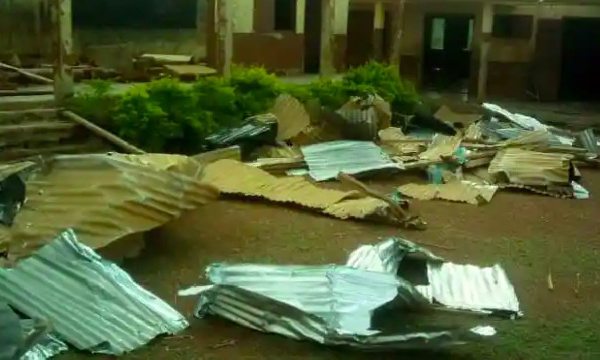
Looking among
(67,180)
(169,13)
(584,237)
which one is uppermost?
(169,13)

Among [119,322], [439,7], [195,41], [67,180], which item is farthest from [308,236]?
[439,7]

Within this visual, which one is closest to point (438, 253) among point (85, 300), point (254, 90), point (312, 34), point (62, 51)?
point (85, 300)

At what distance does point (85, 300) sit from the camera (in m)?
5.64

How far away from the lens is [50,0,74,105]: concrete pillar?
41.1 feet

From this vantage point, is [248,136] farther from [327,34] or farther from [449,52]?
[449,52]

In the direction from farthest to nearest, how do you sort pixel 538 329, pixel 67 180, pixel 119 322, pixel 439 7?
pixel 439 7 < pixel 67 180 < pixel 538 329 < pixel 119 322

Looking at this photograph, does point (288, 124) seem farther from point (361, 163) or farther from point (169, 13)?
point (169, 13)

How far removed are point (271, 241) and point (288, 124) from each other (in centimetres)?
550

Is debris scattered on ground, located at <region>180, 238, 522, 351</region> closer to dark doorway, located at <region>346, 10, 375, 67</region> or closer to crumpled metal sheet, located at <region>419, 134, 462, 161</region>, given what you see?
crumpled metal sheet, located at <region>419, 134, 462, 161</region>

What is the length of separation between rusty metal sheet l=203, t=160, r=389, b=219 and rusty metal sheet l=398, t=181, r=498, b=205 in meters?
1.05

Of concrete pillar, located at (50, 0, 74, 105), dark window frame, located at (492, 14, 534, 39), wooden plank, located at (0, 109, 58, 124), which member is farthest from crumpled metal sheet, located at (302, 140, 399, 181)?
dark window frame, located at (492, 14, 534, 39)

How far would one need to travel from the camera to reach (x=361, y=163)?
11.8 m

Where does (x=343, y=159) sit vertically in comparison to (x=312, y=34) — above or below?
below

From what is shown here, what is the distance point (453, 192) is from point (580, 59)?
1527 cm
